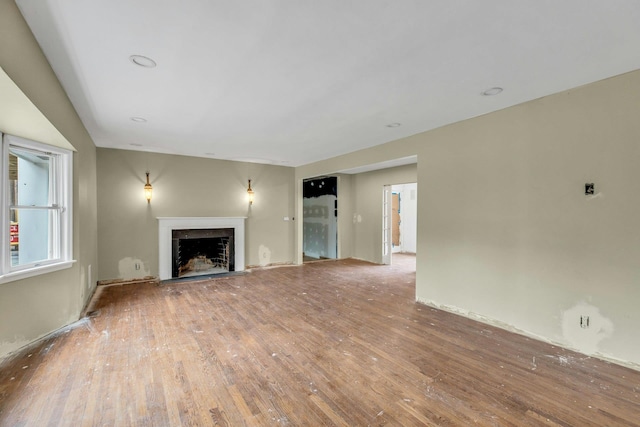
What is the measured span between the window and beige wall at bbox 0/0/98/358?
0.12 m

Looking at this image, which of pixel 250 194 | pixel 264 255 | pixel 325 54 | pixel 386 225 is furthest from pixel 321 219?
pixel 325 54

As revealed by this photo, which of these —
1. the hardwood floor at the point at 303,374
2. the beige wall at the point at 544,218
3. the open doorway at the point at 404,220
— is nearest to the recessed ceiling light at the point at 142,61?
the hardwood floor at the point at 303,374

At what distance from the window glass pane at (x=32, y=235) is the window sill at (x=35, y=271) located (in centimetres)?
17

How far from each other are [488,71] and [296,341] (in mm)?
3077

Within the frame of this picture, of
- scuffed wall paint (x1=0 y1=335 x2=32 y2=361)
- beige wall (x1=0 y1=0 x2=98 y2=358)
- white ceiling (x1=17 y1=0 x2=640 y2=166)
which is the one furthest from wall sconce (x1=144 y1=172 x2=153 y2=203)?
scuffed wall paint (x1=0 y1=335 x2=32 y2=361)

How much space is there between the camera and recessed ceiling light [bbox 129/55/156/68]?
2.20m

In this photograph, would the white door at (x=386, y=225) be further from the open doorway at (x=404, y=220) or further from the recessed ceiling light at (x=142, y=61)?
the recessed ceiling light at (x=142, y=61)

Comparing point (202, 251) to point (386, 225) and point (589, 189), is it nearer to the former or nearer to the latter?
point (386, 225)

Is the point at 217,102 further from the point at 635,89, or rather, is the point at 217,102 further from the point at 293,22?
the point at 635,89

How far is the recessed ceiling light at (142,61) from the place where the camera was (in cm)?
220

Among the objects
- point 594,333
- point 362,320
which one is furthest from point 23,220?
point 594,333

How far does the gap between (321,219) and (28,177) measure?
6.36 metres

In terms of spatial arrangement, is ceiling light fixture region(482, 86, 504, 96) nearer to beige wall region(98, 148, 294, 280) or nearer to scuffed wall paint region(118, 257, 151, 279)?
beige wall region(98, 148, 294, 280)

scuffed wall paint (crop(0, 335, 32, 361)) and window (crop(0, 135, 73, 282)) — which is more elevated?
window (crop(0, 135, 73, 282))
